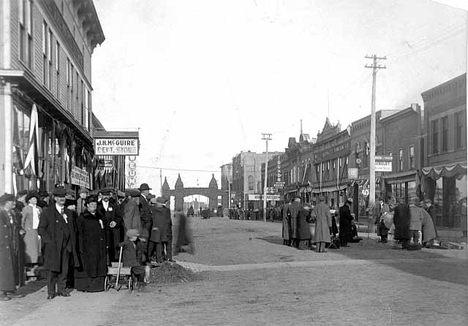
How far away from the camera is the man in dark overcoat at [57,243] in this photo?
391 inches

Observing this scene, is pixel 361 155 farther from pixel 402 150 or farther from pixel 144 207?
pixel 144 207

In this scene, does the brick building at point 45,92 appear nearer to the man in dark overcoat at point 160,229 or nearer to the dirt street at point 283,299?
the man in dark overcoat at point 160,229

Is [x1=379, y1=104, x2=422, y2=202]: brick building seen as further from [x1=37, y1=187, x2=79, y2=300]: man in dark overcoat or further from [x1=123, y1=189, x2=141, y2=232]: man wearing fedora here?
[x1=37, y1=187, x2=79, y2=300]: man in dark overcoat

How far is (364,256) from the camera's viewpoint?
1681 cm

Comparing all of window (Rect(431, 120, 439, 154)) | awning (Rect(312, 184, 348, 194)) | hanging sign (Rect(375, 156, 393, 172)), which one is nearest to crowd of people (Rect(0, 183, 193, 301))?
window (Rect(431, 120, 439, 154))

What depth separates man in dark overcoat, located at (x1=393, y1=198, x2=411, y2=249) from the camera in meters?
18.9

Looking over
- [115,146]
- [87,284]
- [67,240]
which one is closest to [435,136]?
[115,146]

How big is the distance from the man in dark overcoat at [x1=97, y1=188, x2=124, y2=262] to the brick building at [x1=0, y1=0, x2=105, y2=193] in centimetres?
105

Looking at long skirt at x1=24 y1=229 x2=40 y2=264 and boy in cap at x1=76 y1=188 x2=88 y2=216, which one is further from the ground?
boy in cap at x1=76 y1=188 x2=88 y2=216

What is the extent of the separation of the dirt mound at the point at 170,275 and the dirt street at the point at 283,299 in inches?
7.7

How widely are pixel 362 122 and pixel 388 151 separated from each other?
455 cm

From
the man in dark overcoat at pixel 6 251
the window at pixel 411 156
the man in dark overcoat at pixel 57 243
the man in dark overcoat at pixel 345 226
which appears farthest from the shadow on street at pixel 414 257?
the man in dark overcoat at pixel 6 251

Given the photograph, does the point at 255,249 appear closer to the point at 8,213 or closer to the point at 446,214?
the point at 446,214

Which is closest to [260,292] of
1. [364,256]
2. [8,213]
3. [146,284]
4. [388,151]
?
[146,284]
